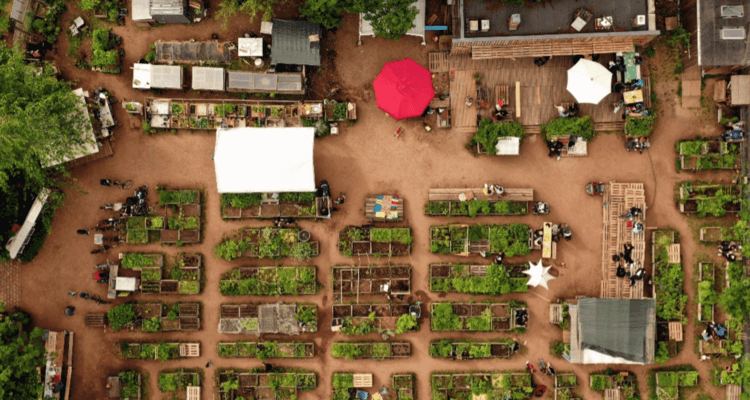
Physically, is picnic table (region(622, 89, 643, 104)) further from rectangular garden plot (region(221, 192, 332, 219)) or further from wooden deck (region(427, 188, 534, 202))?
rectangular garden plot (region(221, 192, 332, 219))

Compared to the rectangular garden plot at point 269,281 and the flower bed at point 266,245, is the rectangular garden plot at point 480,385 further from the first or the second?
the flower bed at point 266,245

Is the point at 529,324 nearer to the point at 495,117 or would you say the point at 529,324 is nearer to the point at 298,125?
the point at 495,117

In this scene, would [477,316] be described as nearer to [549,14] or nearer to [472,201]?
[472,201]

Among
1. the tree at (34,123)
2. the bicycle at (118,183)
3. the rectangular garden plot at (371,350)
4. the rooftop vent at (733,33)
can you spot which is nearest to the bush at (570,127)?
the rooftop vent at (733,33)

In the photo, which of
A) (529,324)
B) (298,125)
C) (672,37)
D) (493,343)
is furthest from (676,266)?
(298,125)

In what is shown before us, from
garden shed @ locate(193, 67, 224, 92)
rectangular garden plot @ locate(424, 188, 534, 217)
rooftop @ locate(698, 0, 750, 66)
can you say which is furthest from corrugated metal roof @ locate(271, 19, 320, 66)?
rooftop @ locate(698, 0, 750, 66)

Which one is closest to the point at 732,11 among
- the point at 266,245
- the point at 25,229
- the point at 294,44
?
the point at 294,44
